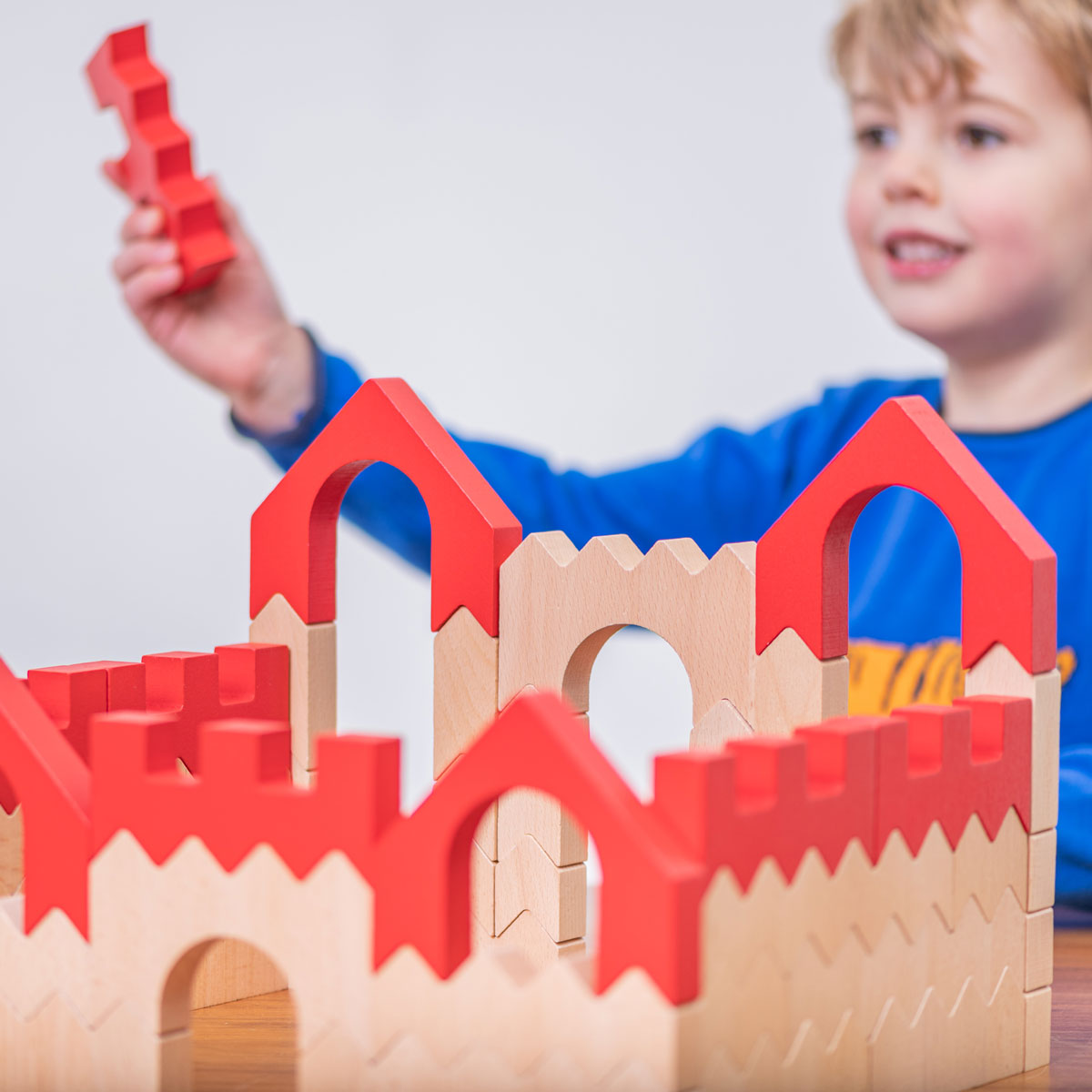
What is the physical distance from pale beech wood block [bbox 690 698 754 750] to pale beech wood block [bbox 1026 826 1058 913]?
0.13 meters

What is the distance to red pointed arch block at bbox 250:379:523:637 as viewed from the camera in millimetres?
774

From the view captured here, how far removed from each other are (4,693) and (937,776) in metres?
0.36

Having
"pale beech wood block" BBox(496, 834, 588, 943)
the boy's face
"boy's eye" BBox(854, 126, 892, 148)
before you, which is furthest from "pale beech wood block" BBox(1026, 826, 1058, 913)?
"boy's eye" BBox(854, 126, 892, 148)

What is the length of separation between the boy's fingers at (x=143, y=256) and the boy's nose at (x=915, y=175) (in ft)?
1.57

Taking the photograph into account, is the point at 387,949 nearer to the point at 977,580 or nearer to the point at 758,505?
the point at 977,580

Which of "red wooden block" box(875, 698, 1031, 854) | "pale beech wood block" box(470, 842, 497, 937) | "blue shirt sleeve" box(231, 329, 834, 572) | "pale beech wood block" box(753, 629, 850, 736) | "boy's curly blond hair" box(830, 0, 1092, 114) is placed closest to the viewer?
"red wooden block" box(875, 698, 1031, 854)

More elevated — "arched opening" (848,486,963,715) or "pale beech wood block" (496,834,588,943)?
"arched opening" (848,486,963,715)

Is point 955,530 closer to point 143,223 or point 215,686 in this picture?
point 215,686

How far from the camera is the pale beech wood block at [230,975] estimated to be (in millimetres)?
780

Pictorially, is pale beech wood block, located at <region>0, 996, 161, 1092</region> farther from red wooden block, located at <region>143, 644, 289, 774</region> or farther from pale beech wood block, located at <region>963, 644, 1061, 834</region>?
pale beech wood block, located at <region>963, 644, 1061, 834</region>

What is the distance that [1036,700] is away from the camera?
67 centimetres

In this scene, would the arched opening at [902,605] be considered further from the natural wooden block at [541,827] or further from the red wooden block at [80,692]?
the red wooden block at [80,692]

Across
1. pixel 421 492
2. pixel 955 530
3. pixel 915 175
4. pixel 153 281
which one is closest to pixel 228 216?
pixel 153 281

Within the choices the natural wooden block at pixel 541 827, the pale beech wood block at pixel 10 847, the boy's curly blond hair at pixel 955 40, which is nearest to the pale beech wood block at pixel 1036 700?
the natural wooden block at pixel 541 827
